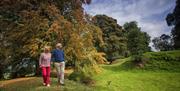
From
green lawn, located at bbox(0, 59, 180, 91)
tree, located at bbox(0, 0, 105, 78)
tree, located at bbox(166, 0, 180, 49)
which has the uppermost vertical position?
tree, located at bbox(166, 0, 180, 49)

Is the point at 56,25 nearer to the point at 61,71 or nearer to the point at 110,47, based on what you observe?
the point at 61,71

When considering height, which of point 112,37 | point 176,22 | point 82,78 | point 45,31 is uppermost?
point 176,22

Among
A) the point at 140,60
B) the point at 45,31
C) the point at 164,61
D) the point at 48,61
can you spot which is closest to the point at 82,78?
the point at 45,31

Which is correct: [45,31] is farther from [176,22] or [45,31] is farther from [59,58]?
[176,22]

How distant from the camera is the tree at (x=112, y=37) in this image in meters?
59.7

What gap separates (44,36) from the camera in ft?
88.7

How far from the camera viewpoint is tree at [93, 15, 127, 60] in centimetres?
5972

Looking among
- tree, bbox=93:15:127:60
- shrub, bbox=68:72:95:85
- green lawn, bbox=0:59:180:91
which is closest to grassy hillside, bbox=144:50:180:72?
green lawn, bbox=0:59:180:91

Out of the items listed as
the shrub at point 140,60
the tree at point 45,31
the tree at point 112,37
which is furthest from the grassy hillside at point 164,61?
the tree at point 112,37

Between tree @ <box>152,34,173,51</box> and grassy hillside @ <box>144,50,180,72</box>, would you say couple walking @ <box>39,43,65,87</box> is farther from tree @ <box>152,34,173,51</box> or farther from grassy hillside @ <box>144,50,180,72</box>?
tree @ <box>152,34,173,51</box>

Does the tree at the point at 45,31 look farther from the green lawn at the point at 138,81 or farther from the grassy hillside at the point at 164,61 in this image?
the grassy hillside at the point at 164,61

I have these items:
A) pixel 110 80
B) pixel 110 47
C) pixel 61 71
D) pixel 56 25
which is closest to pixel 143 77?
pixel 110 80

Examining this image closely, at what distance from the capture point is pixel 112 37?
2403 inches

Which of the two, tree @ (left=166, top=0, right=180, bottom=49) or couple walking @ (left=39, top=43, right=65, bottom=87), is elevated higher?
tree @ (left=166, top=0, right=180, bottom=49)
